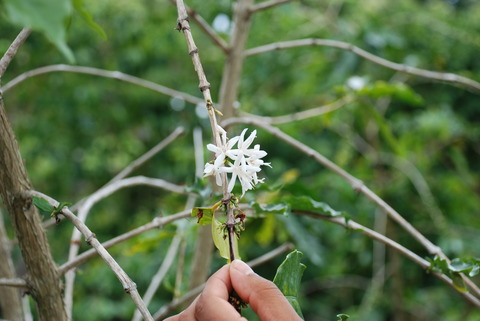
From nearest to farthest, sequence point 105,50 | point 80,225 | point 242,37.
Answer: point 80,225
point 242,37
point 105,50

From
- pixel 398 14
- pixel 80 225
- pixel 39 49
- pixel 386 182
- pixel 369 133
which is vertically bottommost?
pixel 80 225

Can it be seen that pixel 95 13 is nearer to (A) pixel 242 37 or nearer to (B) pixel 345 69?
(B) pixel 345 69

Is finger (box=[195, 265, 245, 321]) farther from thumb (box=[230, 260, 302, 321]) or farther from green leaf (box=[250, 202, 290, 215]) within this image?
green leaf (box=[250, 202, 290, 215])

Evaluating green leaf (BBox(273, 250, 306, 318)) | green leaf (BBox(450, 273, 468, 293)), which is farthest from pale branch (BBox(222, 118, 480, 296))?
green leaf (BBox(273, 250, 306, 318))

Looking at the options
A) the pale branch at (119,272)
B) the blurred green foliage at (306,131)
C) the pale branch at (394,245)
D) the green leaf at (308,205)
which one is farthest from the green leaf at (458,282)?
the blurred green foliage at (306,131)

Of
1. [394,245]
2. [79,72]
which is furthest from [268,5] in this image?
[394,245]

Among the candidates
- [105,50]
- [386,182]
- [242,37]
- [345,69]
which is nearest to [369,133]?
[386,182]

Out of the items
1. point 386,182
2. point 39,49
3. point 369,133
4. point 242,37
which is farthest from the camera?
point 39,49
